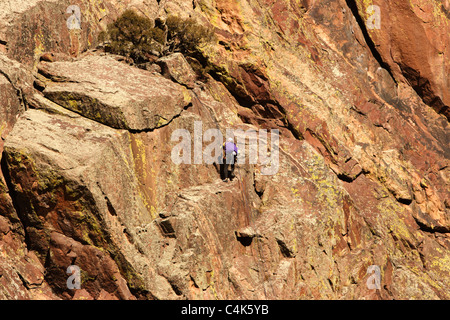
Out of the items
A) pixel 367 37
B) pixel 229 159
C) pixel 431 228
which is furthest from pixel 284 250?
pixel 367 37

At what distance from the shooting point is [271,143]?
32.1m

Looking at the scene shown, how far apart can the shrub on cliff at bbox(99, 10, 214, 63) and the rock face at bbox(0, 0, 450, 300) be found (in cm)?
111

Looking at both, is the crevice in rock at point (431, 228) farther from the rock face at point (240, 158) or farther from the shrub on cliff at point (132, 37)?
the shrub on cliff at point (132, 37)

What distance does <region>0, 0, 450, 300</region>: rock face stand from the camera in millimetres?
21797

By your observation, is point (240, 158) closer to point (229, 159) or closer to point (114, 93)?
point (229, 159)

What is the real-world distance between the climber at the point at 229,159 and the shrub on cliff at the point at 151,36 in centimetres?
821

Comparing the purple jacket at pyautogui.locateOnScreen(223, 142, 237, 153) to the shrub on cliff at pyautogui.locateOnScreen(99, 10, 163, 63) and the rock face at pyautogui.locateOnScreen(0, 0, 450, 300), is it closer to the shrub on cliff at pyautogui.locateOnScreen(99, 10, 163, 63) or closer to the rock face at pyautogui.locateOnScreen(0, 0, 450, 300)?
the rock face at pyautogui.locateOnScreen(0, 0, 450, 300)

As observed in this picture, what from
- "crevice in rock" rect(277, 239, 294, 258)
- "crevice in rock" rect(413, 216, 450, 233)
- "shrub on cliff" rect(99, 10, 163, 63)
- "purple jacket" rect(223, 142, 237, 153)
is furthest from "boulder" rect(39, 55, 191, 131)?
"crevice in rock" rect(413, 216, 450, 233)

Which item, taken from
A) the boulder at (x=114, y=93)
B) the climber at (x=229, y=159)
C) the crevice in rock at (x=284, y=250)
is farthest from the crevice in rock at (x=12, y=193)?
the crevice in rock at (x=284, y=250)

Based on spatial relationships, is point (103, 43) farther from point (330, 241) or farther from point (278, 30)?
point (330, 241)

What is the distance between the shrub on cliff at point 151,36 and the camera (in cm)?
3020
